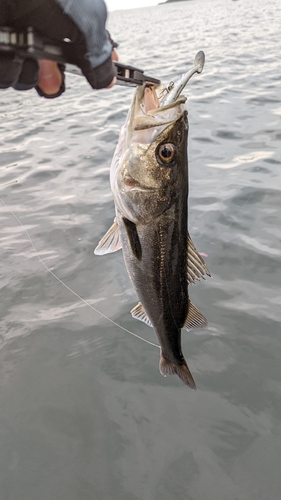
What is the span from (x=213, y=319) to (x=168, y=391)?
3.08ft

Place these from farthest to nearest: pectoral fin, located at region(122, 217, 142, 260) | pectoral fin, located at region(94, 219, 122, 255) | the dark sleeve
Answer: pectoral fin, located at region(94, 219, 122, 255) < pectoral fin, located at region(122, 217, 142, 260) < the dark sleeve

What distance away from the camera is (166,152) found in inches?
89.8

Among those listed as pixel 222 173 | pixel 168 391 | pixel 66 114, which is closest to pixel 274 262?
pixel 168 391

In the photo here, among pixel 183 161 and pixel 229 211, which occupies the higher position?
pixel 183 161

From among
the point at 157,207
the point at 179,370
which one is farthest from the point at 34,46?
the point at 179,370

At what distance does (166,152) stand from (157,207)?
311 millimetres

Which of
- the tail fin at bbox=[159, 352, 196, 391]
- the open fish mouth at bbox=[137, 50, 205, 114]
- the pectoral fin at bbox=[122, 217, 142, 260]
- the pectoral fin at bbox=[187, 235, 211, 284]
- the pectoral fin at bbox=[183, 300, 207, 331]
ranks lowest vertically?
the tail fin at bbox=[159, 352, 196, 391]

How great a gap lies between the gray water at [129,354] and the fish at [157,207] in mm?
870

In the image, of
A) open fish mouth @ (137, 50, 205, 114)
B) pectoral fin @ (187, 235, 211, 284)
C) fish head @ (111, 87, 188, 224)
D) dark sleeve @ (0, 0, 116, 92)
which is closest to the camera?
dark sleeve @ (0, 0, 116, 92)

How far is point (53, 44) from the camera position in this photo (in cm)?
194

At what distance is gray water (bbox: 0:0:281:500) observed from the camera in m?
3.01

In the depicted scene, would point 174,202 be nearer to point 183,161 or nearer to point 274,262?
point 183,161

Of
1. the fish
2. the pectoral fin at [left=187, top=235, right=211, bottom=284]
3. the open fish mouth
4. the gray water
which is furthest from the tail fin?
the open fish mouth

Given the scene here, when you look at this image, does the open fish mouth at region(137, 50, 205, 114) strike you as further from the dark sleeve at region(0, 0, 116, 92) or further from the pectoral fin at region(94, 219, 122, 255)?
the pectoral fin at region(94, 219, 122, 255)
